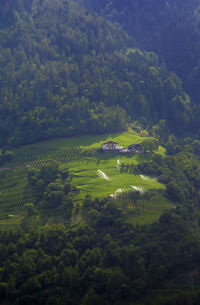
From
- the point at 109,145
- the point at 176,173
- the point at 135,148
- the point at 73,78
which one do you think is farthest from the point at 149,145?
the point at 73,78

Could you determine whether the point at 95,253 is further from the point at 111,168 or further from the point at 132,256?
the point at 111,168

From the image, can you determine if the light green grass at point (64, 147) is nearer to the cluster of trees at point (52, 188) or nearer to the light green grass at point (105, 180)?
the cluster of trees at point (52, 188)

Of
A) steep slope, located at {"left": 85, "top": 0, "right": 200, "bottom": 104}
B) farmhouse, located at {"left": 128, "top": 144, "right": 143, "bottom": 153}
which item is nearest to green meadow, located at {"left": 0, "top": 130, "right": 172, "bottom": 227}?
farmhouse, located at {"left": 128, "top": 144, "right": 143, "bottom": 153}

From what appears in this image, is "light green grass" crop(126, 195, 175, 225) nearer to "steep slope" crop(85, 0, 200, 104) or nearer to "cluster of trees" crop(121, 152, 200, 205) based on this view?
"cluster of trees" crop(121, 152, 200, 205)

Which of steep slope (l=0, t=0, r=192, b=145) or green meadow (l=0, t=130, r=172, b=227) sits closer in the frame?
green meadow (l=0, t=130, r=172, b=227)

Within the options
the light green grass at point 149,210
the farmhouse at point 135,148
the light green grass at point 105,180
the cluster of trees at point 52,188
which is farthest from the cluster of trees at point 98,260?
the farmhouse at point 135,148

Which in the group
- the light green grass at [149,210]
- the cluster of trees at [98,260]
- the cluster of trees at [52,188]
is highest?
the cluster of trees at [52,188]

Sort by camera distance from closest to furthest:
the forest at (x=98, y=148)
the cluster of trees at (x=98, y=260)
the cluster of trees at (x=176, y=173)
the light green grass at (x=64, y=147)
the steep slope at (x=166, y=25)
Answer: the cluster of trees at (x=98, y=260) → the forest at (x=98, y=148) → the cluster of trees at (x=176, y=173) → the light green grass at (x=64, y=147) → the steep slope at (x=166, y=25)

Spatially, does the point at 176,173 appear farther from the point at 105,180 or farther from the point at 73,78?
the point at 73,78
